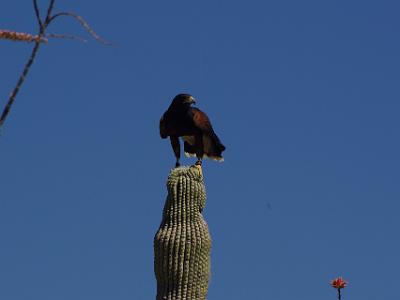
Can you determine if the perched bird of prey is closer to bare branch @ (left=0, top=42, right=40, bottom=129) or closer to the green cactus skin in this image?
the green cactus skin

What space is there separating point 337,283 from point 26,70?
761 inches

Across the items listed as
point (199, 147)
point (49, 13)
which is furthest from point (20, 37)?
point (199, 147)

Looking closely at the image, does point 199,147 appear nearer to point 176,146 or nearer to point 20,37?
point 176,146

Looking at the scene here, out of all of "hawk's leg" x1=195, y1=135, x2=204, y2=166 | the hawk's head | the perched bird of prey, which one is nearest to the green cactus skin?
"hawk's leg" x1=195, y1=135, x2=204, y2=166

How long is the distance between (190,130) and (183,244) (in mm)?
3401

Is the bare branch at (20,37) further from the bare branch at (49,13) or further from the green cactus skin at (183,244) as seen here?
the green cactus skin at (183,244)

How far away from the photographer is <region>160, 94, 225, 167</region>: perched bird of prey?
2219 centimetres

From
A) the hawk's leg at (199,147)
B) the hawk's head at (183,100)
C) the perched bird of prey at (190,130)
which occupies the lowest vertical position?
the hawk's leg at (199,147)

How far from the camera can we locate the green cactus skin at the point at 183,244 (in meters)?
19.5

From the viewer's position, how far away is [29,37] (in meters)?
2.94

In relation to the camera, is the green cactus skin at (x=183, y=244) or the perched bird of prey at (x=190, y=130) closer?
the green cactus skin at (x=183, y=244)

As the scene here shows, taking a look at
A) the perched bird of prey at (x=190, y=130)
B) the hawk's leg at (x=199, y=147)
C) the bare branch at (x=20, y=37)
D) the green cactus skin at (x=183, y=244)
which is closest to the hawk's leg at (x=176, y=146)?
the perched bird of prey at (x=190, y=130)

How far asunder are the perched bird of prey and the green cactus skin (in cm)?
138

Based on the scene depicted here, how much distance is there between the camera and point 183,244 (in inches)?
775
